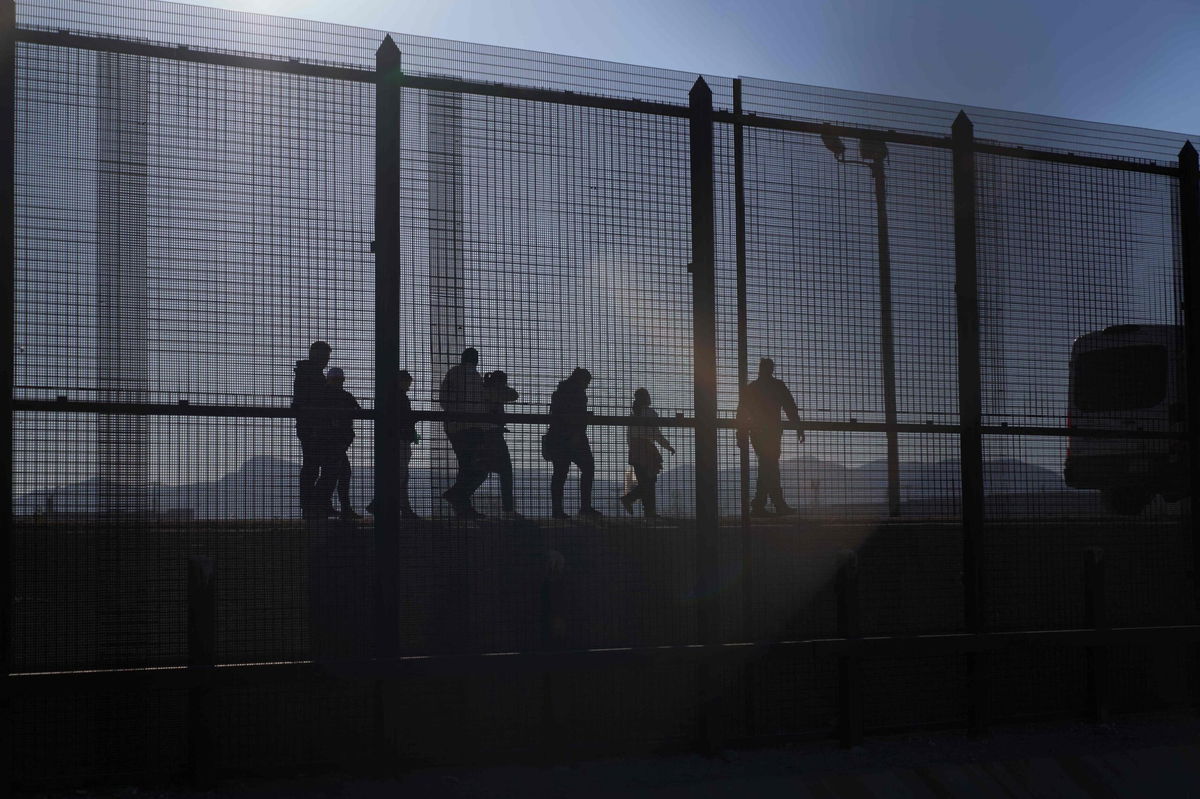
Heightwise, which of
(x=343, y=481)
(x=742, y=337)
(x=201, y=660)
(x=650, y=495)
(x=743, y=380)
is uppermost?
(x=742, y=337)

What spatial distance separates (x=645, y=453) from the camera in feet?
17.9

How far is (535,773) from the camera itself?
511 cm

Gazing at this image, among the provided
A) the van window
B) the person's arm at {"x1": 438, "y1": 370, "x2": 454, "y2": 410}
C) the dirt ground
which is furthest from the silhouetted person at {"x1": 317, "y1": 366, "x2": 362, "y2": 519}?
the van window

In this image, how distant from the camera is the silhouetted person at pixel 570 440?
5176 mm

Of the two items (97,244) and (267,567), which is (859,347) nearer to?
(267,567)

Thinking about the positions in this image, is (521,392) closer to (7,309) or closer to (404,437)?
(404,437)

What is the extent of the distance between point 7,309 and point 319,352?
1.30 metres

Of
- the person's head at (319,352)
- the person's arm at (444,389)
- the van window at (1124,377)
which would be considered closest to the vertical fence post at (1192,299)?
the van window at (1124,377)

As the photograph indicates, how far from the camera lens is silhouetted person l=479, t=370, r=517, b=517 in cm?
513

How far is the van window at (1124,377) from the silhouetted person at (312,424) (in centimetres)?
473

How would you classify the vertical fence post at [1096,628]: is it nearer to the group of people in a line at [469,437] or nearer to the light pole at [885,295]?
the light pole at [885,295]

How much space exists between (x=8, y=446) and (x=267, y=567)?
1.25 meters

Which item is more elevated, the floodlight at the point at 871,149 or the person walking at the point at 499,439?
the floodlight at the point at 871,149

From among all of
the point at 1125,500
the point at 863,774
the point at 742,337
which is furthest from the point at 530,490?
the point at 1125,500
